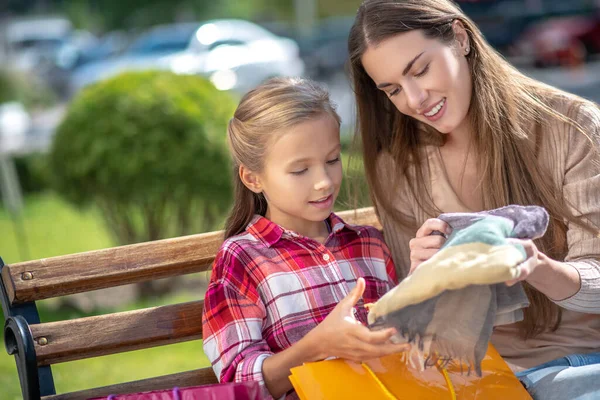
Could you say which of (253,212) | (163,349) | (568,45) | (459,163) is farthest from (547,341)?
(568,45)

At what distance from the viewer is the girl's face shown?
2564 mm

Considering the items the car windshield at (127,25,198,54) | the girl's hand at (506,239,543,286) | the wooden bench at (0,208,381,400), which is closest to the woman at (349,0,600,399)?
the girl's hand at (506,239,543,286)

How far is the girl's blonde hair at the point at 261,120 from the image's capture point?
8.50 ft

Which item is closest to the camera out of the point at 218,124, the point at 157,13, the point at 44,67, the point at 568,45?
the point at 218,124

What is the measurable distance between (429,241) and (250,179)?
0.63 m

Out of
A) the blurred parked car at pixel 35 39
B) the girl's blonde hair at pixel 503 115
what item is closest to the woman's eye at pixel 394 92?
the girl's blonde hair at pixel 503 115

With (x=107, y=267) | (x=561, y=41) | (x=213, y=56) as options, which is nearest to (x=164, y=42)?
(x=213, y=56)

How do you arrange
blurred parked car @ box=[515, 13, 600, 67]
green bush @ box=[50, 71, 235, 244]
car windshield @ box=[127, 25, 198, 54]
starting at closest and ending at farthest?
1. green bush @ box=[50, 71, 235, 244]
2. blurred parked car @ box=[515, 13, 600, 67]
3. car windshield @ box=[127, 25, 198, 54]

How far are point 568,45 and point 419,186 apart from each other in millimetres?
15019

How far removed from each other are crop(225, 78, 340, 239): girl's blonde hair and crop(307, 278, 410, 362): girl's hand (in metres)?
0.58

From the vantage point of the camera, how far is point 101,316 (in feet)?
8.93

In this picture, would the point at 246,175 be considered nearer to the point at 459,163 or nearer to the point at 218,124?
the point at 459,163

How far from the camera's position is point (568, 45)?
1692 centimetres

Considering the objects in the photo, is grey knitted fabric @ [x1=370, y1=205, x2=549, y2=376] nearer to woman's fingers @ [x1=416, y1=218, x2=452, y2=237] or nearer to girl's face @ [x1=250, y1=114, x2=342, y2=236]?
woman's fingers @ [x1=416, y1=218, x2=452, y2=237]
